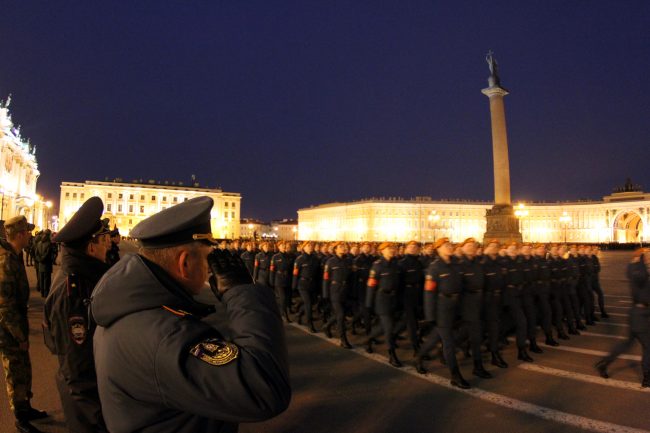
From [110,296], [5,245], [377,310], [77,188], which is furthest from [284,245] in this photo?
[77,188]

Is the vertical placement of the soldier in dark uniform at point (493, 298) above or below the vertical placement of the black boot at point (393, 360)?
above

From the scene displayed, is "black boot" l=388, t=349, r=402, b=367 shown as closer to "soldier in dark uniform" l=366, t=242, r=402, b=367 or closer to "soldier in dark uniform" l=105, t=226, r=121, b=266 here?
"soldier in dark uniform" l=366, t=242, r=402, b=367

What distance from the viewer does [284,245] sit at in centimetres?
1294

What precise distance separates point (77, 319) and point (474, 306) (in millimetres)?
5782

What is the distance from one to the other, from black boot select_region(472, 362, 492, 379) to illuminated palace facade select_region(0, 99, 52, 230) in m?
58.4

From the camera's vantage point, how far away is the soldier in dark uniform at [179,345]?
1.34 m

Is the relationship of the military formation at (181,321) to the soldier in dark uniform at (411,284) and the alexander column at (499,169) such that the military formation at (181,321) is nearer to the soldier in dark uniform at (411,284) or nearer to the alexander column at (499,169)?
the soldier in dark uniform at (411,284)

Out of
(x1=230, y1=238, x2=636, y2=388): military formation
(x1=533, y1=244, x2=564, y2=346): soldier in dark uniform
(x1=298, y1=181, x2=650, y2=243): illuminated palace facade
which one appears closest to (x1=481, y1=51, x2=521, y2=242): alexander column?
(x1=230, y1=238, x2=636, y2=388): military formation

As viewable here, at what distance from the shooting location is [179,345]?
134 cm

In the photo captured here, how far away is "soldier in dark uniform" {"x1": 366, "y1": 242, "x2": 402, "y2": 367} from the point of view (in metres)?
7.80

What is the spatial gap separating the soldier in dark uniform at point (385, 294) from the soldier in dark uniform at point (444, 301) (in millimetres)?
943

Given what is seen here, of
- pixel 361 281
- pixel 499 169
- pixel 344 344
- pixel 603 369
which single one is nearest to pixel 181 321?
pixel 603 369

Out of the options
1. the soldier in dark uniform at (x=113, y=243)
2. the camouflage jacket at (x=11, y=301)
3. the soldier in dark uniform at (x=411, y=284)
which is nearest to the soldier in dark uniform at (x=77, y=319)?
the camouflage jacket at (x=11, y=301)

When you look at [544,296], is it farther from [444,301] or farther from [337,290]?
[337,290]
